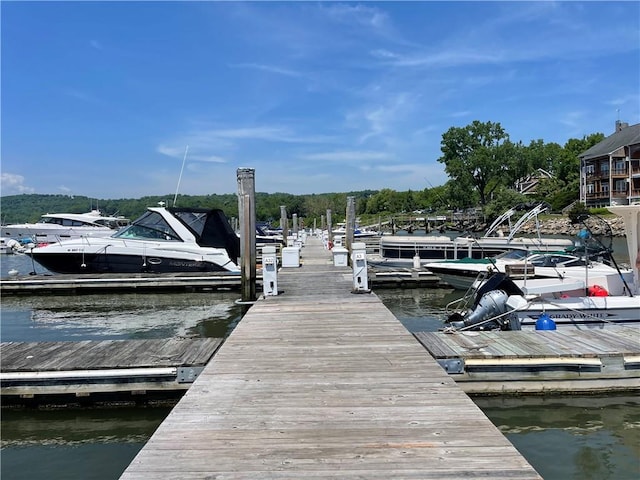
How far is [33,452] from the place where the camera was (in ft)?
17.6

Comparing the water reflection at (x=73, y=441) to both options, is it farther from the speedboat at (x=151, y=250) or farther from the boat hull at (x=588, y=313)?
the speedboat at (x=151, y=250)

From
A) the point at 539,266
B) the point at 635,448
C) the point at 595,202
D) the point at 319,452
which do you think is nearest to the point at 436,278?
the point at 539,266

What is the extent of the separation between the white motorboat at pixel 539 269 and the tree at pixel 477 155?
196 ft

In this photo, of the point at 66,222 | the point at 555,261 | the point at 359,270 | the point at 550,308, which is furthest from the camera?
the point at 66,222

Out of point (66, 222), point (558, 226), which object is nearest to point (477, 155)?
point (558, 226)

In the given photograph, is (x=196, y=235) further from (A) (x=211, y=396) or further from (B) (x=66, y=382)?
(A) (x=211, y=396)

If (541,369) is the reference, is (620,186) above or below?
above

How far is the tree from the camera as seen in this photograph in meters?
73.1

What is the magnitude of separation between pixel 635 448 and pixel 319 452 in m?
3.80

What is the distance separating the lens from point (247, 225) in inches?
435

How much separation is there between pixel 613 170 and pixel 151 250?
56025 millimetres

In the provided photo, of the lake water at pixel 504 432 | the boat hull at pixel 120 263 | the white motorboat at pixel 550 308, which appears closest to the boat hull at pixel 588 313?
the white motorboat at pixel 550 308

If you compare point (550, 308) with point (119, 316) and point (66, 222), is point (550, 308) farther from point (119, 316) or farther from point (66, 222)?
point (66, 222)

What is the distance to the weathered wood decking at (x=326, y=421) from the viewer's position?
319 centimetres
